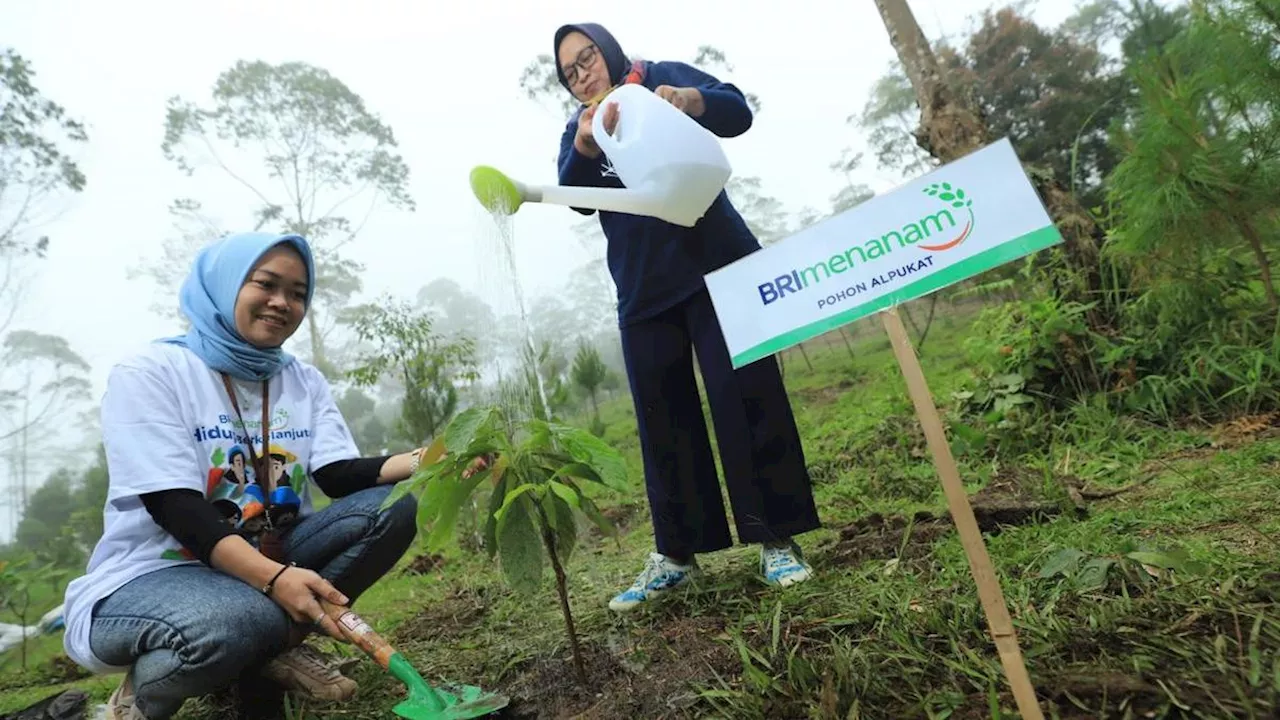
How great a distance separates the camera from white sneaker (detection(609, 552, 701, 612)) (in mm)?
1654

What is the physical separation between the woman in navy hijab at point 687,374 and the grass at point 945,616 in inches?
5.7

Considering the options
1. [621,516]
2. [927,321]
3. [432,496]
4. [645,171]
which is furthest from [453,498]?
[927,321]

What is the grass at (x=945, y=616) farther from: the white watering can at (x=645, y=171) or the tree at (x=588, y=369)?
the tree at (x=588, y=369)

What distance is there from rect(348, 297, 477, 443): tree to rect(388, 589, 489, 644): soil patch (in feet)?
11.2

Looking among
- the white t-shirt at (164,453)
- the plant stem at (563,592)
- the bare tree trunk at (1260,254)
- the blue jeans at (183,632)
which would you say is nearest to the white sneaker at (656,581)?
the plant stem at (563,592)

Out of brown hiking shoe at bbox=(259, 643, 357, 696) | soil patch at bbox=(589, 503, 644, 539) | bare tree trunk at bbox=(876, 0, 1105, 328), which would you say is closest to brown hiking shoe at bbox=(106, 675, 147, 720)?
brown hiking shoe at bbox=(259, 643, 357, 696)

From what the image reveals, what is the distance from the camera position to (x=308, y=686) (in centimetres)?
144

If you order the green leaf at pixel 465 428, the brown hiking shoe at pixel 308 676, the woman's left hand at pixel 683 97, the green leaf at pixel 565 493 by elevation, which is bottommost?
the brown hiking shoe at pixel 308 676

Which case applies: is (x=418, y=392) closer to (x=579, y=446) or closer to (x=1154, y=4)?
(x=579, y=446)

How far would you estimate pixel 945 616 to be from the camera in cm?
115

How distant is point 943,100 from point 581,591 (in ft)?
10.2

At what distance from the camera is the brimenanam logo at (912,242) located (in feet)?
2.85

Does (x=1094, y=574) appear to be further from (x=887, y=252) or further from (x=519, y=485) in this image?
(x=519, y=485)

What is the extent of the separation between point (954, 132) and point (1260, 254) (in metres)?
1.43
